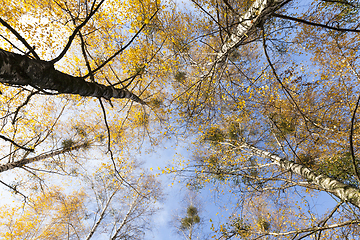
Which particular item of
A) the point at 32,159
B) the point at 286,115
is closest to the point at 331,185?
the point at 286,115

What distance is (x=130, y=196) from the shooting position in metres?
8.21

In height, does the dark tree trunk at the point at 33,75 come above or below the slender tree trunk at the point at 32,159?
below

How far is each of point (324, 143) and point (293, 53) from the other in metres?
3.82

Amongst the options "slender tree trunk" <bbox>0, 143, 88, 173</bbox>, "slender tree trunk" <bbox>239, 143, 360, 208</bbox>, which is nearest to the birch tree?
"slender tree trunk" <bbox>239, 143, 360, 208</bbox>

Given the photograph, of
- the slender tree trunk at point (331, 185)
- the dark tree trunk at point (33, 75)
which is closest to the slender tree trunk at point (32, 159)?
the dark tree trunk at point (33, 75)

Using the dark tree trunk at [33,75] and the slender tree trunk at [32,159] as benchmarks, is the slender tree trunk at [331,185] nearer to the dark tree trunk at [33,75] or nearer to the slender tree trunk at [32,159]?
the dark tree trunk at [33,75]

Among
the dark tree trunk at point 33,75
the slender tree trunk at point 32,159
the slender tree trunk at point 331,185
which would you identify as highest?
the slender tree trunk at point 32,159

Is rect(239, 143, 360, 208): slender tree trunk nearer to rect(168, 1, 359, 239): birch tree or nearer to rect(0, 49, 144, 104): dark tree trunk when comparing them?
rect(168, 1, 359, 239): birch tree

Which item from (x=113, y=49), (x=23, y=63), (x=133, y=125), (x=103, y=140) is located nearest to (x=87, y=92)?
(x=23, y=63)

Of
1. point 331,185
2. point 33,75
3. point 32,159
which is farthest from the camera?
point 32,159

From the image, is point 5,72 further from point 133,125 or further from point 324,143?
point 324,143

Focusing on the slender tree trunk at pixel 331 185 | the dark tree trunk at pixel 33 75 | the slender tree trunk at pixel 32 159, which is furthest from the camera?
the slender tree trunk at pixel 32 159

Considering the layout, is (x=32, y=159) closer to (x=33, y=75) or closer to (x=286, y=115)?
(x=33, y=75)

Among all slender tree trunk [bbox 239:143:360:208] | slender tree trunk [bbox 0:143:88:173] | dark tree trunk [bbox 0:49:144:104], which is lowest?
slender tree trunk [bbox 239:143:360:208]
